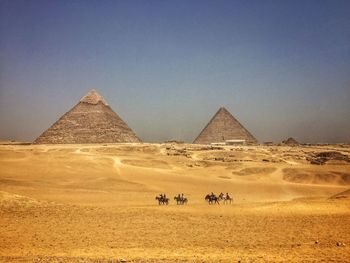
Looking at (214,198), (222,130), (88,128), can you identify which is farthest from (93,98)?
(214,198)

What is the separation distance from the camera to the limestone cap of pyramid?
6625 cm

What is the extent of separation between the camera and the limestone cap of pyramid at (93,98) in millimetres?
66250

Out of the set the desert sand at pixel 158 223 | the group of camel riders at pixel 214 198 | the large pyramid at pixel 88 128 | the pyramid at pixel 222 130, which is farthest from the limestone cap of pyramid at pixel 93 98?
the group of camel riders at pixel 214 198

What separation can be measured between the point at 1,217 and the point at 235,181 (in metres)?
19.6

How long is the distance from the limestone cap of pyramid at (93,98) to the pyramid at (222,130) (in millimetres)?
19775

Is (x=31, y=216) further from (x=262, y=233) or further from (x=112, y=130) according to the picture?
(x=112, y=130)

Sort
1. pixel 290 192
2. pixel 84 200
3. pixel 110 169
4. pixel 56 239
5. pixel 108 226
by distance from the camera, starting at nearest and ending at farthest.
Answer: pixel 56 239 < pixel 108 226 < pixel 84 200 < pixel 290 192 < pixel 110 169

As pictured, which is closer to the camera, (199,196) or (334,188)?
(199,196)

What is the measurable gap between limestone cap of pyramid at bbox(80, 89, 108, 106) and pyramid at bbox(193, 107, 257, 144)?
19775 mm

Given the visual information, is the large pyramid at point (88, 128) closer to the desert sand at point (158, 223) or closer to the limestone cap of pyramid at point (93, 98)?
the limestone cap of pyramid at point (93, 98)

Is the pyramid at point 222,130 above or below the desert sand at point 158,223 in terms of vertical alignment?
above

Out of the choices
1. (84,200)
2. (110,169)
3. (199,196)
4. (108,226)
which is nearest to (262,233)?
(108,226)

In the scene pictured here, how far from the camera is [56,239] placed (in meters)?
9.50

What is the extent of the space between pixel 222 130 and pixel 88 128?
2589 centimetres
